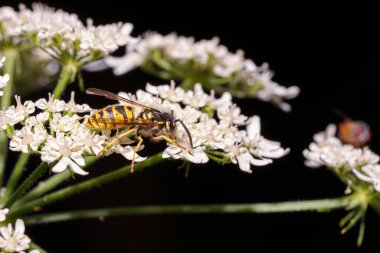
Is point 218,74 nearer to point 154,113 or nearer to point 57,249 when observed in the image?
point 154,113

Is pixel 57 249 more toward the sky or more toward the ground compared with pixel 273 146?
more toward the ground

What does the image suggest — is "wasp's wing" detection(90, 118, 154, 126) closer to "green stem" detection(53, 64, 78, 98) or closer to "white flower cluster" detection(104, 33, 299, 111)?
"green stem" detection(53, 64, 78, 98)

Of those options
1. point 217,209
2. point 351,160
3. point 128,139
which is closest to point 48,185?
point 128,139

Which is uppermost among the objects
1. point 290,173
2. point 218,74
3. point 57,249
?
point 218,74

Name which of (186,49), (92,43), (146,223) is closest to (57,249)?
(146,223)

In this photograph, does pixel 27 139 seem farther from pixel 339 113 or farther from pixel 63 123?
pixel 339 113

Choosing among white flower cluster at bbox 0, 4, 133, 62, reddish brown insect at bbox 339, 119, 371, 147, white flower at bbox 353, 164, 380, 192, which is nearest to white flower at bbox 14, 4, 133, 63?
white flower cluster at bbox 0, 4, 133, 62
